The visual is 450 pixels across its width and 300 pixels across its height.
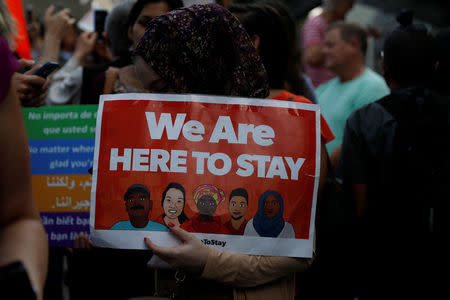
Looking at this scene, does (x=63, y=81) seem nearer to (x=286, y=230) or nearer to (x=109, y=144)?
A: (x=109, y=144)

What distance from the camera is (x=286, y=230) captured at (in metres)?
1.76

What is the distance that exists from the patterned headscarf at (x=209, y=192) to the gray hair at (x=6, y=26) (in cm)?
70

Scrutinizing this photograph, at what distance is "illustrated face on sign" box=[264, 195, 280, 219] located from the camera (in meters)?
1.74

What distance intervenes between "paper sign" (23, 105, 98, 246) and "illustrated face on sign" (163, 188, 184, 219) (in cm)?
99

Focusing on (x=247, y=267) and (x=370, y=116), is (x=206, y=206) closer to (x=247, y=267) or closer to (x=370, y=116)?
(x=247, y=267)

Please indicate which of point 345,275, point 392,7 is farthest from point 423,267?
point 392,7

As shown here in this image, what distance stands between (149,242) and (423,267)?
64.6 inches

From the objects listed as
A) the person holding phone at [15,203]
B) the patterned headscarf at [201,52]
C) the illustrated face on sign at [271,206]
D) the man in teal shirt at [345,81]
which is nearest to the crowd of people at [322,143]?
the patterned headscarf at [201,52]

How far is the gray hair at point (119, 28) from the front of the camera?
10.0ft

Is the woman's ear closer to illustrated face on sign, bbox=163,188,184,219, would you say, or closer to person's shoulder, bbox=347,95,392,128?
person's shoulder, bbox=347,95,392,128

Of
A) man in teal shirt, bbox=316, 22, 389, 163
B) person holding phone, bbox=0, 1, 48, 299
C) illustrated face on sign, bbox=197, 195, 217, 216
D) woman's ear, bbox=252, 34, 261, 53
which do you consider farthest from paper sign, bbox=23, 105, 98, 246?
man in teal shirt, bbox=316, 22, 389, 163

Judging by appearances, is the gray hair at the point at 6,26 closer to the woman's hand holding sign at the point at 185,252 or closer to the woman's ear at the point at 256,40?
→ the woman's hand holding sign at the point at 185,252

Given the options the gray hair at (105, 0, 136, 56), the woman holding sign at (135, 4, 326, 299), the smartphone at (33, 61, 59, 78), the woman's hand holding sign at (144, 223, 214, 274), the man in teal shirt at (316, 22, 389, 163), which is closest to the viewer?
the woman's hand holding sign at (144, 223, 214, 274)

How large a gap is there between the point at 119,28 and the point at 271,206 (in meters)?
1.82
